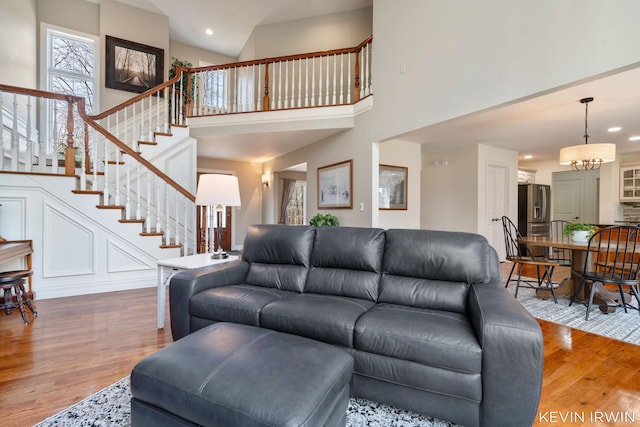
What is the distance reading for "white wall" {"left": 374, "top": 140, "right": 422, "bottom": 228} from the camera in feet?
16.8

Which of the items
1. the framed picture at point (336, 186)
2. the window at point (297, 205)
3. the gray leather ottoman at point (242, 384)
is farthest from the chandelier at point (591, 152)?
the window at point (297, 205)

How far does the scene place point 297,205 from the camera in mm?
8508

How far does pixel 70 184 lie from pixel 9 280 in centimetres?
137

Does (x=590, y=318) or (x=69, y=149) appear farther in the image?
(x=69, y=149)

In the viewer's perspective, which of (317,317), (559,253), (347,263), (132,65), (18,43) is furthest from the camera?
(559,253)

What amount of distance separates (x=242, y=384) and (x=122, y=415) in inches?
37.1

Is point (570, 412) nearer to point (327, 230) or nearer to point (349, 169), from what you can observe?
point (327, 230)

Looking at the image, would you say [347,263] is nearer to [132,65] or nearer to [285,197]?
[285,197]

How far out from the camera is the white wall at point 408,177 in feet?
16.8

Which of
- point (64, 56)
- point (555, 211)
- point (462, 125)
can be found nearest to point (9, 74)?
point (64, 56)

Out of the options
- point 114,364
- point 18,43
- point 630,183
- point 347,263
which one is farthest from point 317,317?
point 630,183

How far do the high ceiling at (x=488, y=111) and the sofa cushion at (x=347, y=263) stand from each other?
1828 millimetres

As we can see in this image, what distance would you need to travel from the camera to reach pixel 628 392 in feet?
5.70

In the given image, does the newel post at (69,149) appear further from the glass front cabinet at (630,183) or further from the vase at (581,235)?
the glass front cabinet at (630,183)
